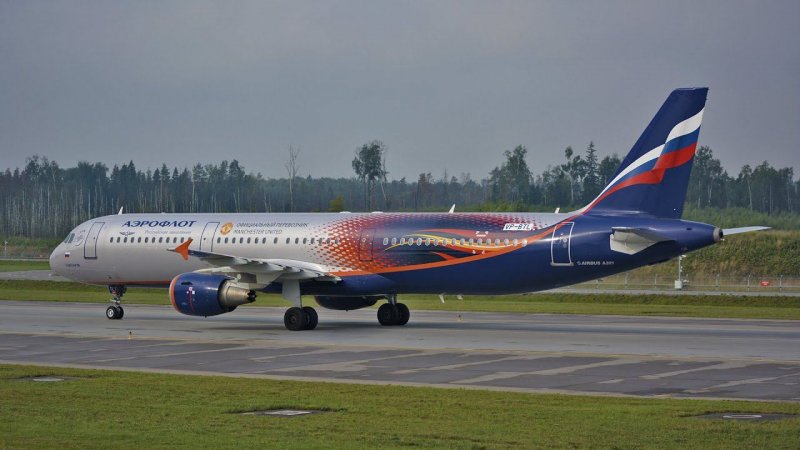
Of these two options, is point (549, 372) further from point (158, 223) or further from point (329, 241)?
point (158, 223)

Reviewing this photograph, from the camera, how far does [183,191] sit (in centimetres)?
11544

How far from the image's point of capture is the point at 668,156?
107 feet

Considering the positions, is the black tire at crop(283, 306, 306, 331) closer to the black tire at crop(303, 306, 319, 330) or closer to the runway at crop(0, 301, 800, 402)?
the black tire at crop(303, 306, 319, 330)

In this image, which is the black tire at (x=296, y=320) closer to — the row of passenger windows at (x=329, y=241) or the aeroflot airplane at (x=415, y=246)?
the aeroflot airplane at (x=415, y=246)

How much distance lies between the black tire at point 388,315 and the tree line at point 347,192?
35930 mm

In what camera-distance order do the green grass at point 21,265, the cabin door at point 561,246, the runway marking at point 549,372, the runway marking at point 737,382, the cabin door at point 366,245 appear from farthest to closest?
the green grass at point 21,265 < the cabin door at point 366,245 < the cabin door at point 561,246 < the runway marking at point 549,372 < the runway marking at point 737,382

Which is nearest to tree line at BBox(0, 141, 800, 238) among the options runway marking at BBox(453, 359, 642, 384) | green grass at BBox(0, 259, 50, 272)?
green grass at BBox(0, 259, 50, 272)

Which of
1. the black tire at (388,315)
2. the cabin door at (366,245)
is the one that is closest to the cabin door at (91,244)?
the cabin door at (366,245)

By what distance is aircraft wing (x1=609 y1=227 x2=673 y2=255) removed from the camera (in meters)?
31.3

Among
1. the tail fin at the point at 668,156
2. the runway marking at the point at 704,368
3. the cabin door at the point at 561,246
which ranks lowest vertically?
the runway marking at the point at 704,368

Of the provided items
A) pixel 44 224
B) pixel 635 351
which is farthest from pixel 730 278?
pixel 44 224

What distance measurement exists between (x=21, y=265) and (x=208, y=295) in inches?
2149

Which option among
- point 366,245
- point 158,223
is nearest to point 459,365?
→ point 366,245

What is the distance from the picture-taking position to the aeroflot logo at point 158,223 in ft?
132
